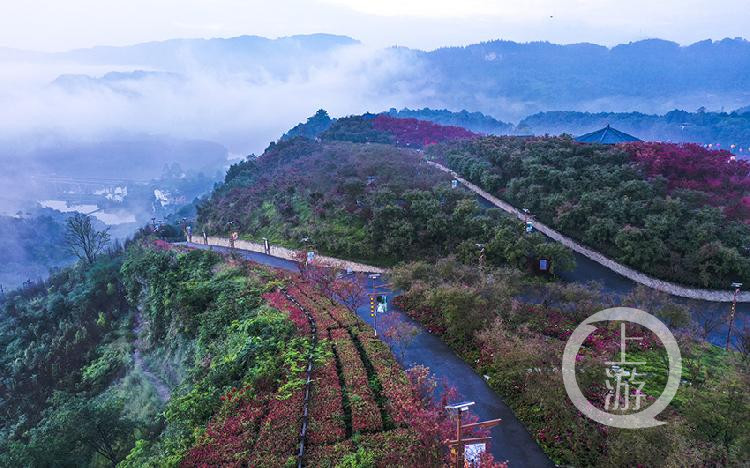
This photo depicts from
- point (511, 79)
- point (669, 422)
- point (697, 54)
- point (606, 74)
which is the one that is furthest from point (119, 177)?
point (697, 54)

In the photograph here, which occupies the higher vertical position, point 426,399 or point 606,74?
point 606,74

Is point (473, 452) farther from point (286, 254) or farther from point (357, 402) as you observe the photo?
point (286, 254)

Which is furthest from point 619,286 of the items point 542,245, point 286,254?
point 286,254

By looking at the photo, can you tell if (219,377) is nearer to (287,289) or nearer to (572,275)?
(287,289)

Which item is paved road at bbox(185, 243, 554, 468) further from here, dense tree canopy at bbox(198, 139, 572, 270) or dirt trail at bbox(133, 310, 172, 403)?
dirt trail at bbox(133, 310, 172, 403)

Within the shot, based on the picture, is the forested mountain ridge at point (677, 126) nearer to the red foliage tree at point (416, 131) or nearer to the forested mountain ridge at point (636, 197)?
the red foliage tree at point (416, 131)

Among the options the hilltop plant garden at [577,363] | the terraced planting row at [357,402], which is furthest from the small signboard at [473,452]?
the hilltop plant garden at [577,363]

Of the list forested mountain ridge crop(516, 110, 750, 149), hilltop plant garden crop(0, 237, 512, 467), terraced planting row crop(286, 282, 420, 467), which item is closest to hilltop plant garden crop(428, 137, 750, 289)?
hilltop plant garden crop(0, 237, 512, 467)
